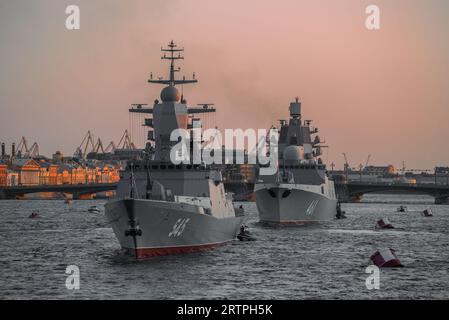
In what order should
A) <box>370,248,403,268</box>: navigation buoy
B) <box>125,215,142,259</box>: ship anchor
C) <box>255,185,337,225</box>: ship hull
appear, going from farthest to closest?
<box>255,185,337,225</box>: ship hull, <box>370,248,403,268</box>: navigation buoy, <box>125,215,142,259</box>: ship anchor

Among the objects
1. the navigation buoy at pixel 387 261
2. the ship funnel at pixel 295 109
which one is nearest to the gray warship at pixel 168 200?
the navigation buoy at pixel 387 261

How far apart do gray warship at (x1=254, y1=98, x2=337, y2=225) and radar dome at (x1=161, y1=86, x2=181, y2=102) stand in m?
29.4

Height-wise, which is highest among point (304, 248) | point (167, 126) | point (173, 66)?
point (173, 66)

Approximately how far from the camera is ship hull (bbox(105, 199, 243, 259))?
163 ft

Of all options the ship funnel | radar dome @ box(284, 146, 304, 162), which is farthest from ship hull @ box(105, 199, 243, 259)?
the ship funnel

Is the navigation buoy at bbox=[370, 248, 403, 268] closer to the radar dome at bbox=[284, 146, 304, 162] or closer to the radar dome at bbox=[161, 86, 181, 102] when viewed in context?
the radar dome at bbox=[161, 86, 181, 102]

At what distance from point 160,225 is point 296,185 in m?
43.5

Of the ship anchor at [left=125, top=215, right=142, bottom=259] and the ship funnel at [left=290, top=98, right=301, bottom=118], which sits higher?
A: the ship funnel at [left=290, top=98, right=301, bottom=118]

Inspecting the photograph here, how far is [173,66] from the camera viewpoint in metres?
64.7
